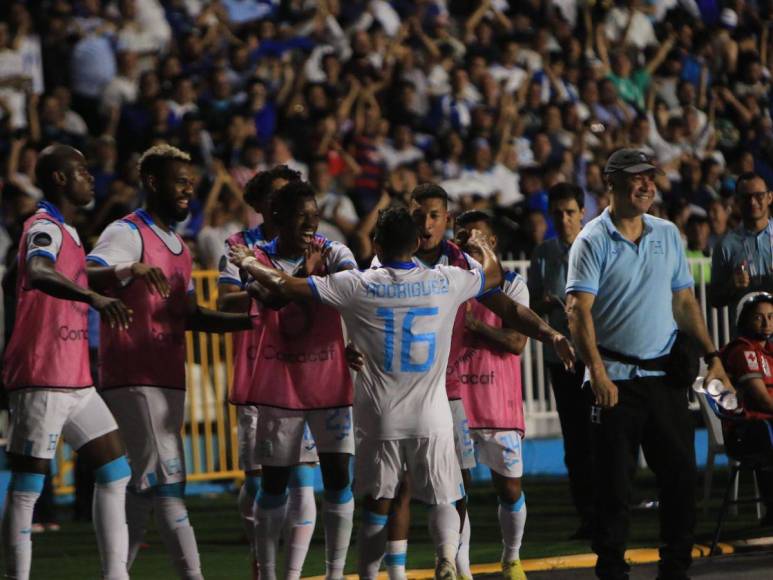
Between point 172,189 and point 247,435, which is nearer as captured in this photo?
point 172,189

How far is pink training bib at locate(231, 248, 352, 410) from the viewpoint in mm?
7293

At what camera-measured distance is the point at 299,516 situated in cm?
744

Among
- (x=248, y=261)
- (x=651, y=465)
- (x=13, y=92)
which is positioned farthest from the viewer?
(x=13, y=92)

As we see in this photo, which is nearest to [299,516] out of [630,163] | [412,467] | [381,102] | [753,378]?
[412,467]

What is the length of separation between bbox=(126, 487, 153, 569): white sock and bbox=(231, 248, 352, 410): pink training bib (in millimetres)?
683

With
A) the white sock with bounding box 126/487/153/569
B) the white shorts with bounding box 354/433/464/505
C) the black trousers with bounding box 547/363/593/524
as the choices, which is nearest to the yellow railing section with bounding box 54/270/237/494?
the black trousers with bounding box 547/363/593/524

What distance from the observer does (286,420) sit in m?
7.30

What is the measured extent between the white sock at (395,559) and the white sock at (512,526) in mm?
1196

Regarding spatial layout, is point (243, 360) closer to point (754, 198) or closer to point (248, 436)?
point (248, 436)

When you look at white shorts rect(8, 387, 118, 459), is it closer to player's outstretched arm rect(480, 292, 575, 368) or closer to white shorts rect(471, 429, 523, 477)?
player's outstretched arm rect(480, 292, 575, 368)

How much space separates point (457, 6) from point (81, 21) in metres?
6.12

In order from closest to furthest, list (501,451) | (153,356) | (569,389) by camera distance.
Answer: (153,356) < (501,451) < (569,389)

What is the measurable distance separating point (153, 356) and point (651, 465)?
2.45 meters

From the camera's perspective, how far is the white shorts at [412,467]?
22.9ft
